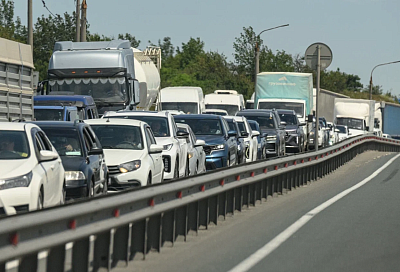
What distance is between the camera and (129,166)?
1569 cm

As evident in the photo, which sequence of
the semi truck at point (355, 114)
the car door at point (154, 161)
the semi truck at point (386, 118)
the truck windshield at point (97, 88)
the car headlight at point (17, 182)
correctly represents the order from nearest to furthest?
the car headlight at point (17, 182) < the car door at point (154, 161) < the truck windshield at point (97, 88) < the semi truck at point (355, 114) < the semi truck at point (386, 118)

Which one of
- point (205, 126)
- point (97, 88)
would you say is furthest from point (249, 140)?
point (97, 88)

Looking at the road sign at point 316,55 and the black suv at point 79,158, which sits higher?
the road sign at point 316,55

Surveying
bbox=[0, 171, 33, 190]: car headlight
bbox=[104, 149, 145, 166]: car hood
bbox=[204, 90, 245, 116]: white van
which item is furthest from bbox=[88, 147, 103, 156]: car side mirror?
bbox=[204, 90, 245, 116]: white van

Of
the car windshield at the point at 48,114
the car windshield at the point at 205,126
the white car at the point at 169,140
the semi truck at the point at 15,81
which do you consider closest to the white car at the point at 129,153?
the white car at the point at 169,140

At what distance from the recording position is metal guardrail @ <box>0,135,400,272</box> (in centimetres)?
647

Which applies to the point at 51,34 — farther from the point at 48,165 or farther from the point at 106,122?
the point at 48,165

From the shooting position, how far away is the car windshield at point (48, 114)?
840 inches

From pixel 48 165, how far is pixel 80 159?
2.45 m

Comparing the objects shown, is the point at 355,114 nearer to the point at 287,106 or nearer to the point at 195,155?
the point at 287,106

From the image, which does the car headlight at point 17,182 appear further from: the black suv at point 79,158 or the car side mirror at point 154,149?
the car side mirror at point 154,149

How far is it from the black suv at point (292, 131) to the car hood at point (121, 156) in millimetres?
21512

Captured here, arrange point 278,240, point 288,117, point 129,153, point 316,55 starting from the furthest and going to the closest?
1. point 288,117
2. point 316,55
3. point 129,153
4. point 278,240

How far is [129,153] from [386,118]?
5624cm
